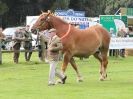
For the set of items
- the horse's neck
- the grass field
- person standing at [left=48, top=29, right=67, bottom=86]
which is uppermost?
the horse's neck

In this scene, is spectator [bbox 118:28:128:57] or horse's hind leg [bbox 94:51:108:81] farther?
spectator [bbox 118:28:128:57]

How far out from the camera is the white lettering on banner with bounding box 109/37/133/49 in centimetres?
3425

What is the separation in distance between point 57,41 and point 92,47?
2235 millimetres

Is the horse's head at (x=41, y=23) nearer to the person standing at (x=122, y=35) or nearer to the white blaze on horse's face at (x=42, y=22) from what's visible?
the white blaze on horse's face at (x=42, y=22)

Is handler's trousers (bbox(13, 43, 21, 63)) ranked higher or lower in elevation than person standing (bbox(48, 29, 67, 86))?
lower

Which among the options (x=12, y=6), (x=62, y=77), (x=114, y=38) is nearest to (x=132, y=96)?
(x=62, y=77)

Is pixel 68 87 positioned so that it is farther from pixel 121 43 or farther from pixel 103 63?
pixel 121 43

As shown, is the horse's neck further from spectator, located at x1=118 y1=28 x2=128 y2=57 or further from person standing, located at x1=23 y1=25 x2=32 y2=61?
spectator, located at x1=118 y1=28 x2=128 y2=57

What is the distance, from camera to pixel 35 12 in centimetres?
6825

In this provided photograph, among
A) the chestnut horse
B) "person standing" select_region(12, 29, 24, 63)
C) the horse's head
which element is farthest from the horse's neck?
"person standing" select_region(12, 29, 24, 63)

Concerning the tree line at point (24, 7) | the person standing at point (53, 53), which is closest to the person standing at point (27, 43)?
the person standing at point (53, 53)

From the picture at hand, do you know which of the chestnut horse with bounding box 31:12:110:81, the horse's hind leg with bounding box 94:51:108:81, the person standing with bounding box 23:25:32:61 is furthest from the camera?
the person standing with bounding box 23:25:32:61

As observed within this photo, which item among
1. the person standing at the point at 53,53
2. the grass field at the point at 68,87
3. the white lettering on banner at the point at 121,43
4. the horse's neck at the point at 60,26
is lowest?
the white lettering on banner at the point at 121,43

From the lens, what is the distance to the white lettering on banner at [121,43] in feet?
112
